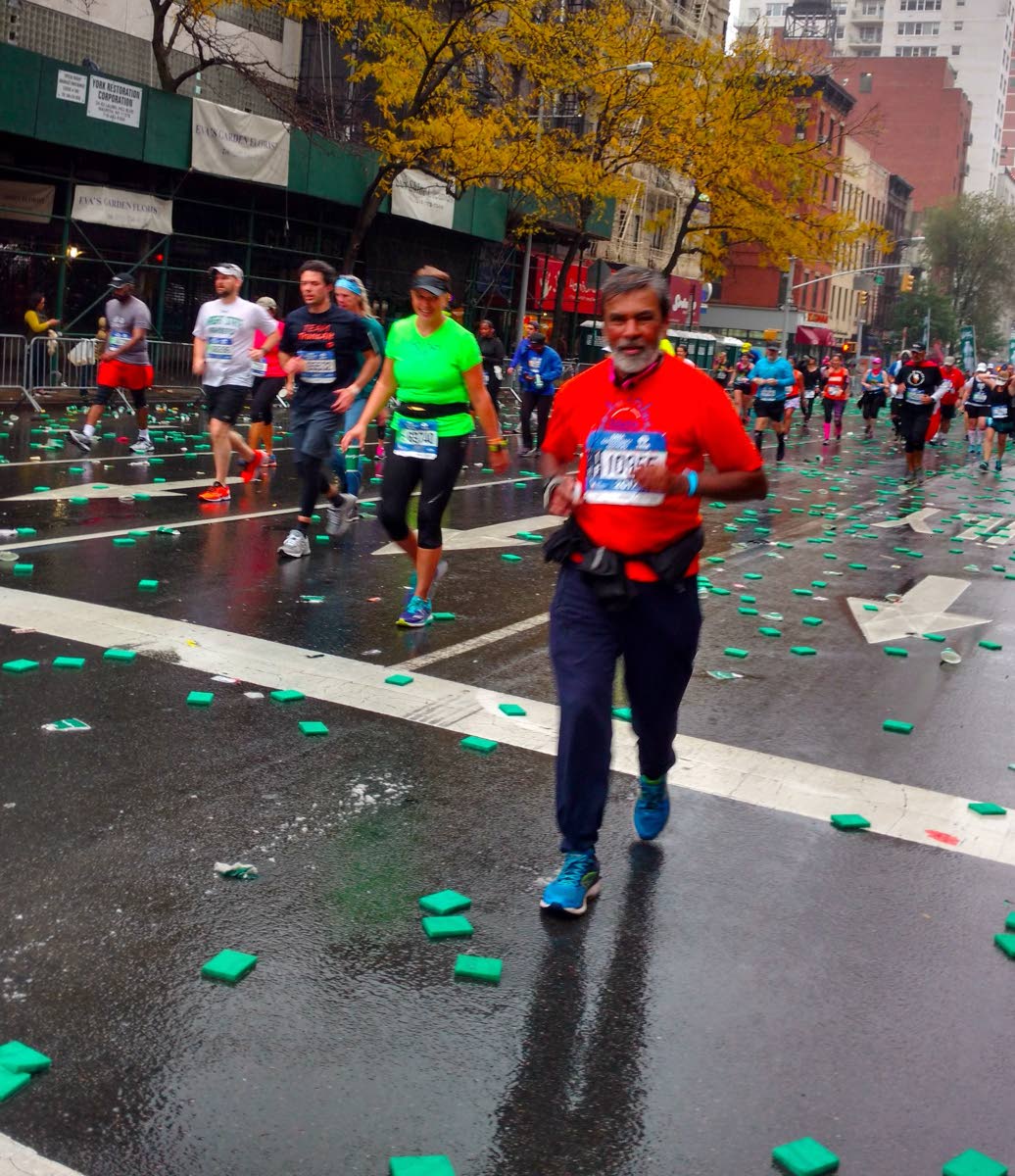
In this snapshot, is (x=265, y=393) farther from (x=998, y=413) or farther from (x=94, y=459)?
(x=998, y=413)

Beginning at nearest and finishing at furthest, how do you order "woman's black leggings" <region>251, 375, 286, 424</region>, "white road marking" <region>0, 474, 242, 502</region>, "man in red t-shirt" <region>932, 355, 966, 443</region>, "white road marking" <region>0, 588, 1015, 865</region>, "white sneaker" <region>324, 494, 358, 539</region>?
"white road marking" <region>0, 588, 1015, 865</region>, "white sneaker" <region>324, 494, 358, 539</region>, "white road marking" <region>0, 474, 242, 502</region>, "woman's black leggings" <region>251, 375, 286, 424</region>, "man in red t-shirt" <region>932, 355, 966, 443</region>

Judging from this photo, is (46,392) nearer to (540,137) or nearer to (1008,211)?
(540,137)

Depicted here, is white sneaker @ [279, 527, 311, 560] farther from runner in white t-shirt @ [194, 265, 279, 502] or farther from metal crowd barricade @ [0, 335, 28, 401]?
metal crowd barricade @ [0, 335, 28, 401]

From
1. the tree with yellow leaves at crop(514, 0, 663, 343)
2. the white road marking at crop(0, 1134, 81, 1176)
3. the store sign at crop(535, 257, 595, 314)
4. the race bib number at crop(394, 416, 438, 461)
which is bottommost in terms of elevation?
the white road marking at crop(0, 1134, 81, 1176)

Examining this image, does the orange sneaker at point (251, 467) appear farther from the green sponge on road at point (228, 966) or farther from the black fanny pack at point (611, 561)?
the green sponge on road at point (228, 966)

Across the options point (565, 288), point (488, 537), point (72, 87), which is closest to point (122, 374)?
point (488, 537)

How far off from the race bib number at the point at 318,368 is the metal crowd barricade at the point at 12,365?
12.4 meters

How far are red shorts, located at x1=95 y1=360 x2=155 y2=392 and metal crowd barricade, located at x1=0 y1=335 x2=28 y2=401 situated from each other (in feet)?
18.8

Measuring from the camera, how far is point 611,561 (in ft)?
13.5

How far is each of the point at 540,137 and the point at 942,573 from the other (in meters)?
23.6

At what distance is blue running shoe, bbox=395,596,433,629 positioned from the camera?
7.81 m

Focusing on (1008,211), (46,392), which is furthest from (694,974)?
(1008,211)

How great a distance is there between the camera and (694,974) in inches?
152

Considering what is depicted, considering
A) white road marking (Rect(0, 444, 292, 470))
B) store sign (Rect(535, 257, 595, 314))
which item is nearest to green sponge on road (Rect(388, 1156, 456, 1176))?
white road marking (Rect(0, 444, 292, 470))
